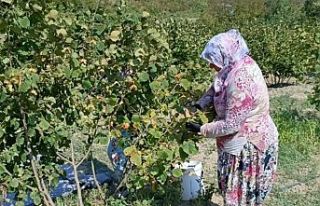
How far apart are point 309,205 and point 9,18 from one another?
9.66 feet

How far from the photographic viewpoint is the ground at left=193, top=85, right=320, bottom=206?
4.93 m

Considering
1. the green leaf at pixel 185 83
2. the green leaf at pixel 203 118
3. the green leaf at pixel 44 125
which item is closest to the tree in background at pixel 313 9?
the green leaf at pixel 203 118

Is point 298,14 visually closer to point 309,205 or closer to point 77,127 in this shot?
point 309,205

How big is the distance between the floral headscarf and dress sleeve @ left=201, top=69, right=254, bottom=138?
8 centimetres

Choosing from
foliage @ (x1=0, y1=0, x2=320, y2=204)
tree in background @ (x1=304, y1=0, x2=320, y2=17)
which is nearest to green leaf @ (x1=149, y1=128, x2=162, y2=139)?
foliage @ (x1=0, y1=0, x2=320, y2=204)

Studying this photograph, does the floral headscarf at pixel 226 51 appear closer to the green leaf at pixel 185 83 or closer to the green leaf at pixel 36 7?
the green leaf at pixel 185 83

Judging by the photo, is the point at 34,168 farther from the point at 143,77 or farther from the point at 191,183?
the point at 191,183

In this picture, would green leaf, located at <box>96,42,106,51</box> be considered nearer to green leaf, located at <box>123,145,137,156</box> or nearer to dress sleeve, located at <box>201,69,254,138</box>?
green leaf, located at <box>123,145,137,156</box>

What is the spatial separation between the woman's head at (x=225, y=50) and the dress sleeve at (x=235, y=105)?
0.09 m

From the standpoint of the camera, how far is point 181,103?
138 inches

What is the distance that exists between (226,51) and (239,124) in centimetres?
42

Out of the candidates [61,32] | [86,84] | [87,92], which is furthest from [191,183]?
[61,32]

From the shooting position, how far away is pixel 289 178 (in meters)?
5.41

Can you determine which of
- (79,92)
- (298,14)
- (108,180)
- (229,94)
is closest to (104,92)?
(79,92)
